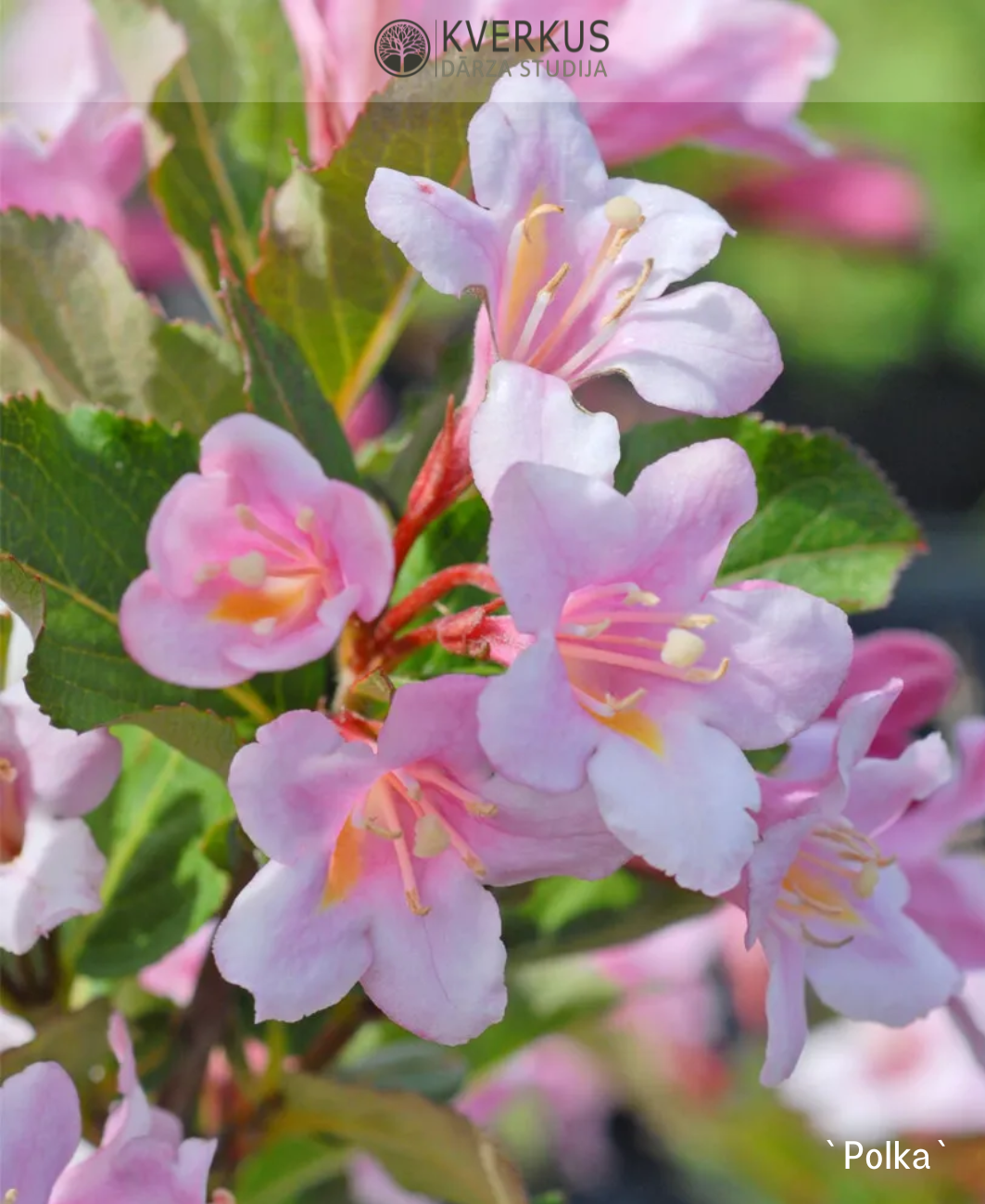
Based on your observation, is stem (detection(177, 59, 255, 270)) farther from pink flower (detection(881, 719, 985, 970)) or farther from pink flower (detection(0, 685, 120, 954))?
pink flower (detection(881, 719, 985, 970))

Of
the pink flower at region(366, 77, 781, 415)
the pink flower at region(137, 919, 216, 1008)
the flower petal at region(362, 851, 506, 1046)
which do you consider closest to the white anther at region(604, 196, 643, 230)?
the pink flower at region(366, 77, 781, 415)

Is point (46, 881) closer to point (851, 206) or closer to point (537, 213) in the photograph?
point (537, 213)

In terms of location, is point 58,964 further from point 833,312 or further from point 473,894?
point 833,312

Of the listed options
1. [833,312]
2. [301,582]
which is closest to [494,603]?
[301,582]

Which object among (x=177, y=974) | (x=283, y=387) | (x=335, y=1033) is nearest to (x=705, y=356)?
(x=283, y=387)

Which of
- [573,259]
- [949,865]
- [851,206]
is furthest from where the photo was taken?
[851,206]

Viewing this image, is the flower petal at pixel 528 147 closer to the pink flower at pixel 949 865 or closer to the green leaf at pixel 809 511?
the green leaf at pixel 809 511

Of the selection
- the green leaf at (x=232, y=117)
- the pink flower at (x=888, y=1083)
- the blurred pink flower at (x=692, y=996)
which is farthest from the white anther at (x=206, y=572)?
the pink flower at (x=888, y=1083)

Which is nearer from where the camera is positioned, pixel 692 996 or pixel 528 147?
pixel 528 147

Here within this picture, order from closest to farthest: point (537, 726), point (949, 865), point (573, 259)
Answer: point (537, 726), point (573, 259), point (949, 865)
